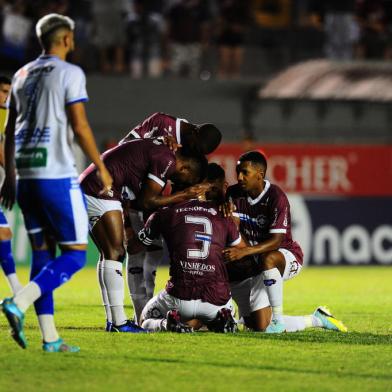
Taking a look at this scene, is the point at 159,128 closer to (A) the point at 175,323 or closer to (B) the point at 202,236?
(B) the point at 202,236

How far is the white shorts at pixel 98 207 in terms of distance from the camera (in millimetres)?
9164

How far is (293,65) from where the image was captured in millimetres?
23000

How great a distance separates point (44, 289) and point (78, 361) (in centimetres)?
51

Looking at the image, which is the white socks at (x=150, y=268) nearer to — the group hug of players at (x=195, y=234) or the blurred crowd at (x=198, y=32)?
the group hug of players at (x=195, y=234)

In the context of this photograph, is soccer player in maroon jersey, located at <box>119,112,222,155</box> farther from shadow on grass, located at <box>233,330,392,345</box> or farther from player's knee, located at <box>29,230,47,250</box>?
player's knee, located at <box>29,230,47,250</box>

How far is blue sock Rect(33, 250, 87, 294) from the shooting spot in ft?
24.3

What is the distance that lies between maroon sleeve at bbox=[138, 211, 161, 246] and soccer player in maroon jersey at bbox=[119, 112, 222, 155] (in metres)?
0.68

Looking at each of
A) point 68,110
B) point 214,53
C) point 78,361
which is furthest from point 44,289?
point 214,53

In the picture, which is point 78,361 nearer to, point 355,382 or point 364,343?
point 355,382

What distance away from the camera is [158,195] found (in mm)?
9211

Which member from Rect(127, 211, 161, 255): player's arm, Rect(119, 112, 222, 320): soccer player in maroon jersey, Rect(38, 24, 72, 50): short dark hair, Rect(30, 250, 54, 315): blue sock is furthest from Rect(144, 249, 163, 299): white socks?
Rect(38, 24, 72, 50): short dark hair

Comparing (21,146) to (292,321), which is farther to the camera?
(292,321)

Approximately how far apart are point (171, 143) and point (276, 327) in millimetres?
1740

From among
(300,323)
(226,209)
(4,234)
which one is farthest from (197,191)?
(4,234)
